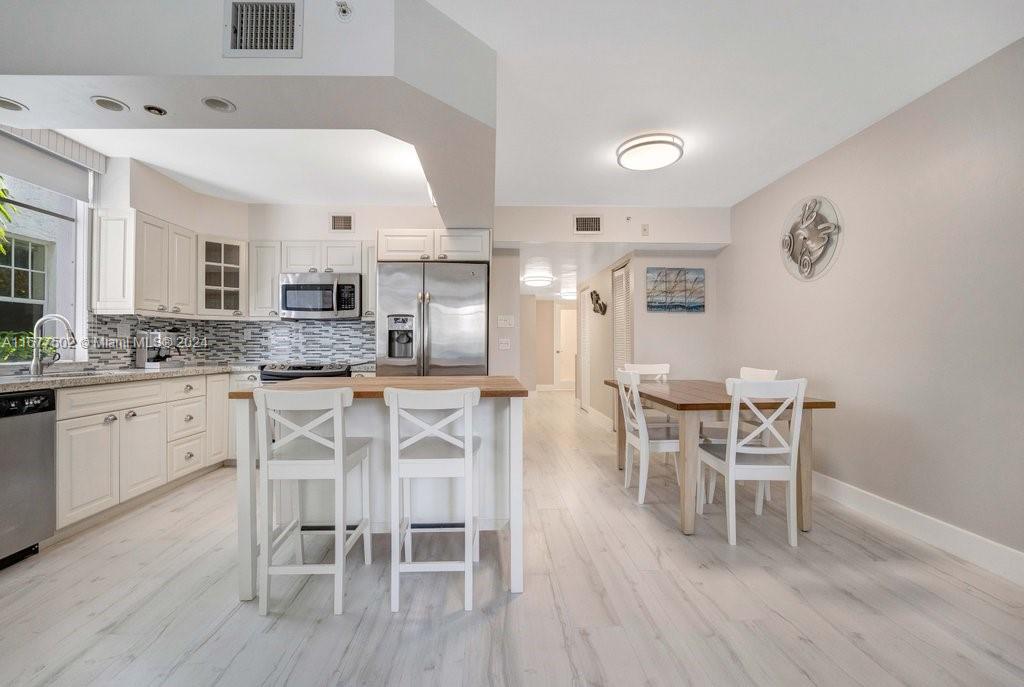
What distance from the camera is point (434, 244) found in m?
4.08

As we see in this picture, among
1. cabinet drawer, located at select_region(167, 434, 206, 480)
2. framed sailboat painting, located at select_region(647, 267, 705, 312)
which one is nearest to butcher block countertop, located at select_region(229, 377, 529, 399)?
cabinet drawer, located at select_region(167, 434, 206, 480)

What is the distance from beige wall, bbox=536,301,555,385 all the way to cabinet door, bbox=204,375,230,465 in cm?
692

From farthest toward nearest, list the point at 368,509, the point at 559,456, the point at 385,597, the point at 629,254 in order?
the point at 629,254, the point at 559,456, the point at 368,509, the point at 385,597

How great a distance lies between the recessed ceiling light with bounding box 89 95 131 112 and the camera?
1.88 meters

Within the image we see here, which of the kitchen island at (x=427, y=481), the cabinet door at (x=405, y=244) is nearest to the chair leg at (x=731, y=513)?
the kitchen island at (x=427, y=481)

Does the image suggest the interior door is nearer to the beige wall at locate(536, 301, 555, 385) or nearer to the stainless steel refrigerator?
the stainless steel refrigerator

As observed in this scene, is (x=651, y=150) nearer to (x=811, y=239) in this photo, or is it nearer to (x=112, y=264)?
(x=811, y=239)

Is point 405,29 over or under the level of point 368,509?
over

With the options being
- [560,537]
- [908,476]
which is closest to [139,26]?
[560,537]

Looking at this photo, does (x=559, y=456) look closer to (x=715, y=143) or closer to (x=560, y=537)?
(x=560, y=537)

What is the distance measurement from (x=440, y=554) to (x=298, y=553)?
686 mm

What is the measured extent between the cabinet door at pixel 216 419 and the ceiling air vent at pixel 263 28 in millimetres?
2818

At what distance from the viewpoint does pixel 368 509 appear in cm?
225

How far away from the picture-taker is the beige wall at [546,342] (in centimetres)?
1001
